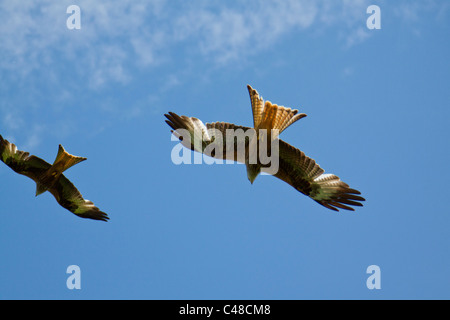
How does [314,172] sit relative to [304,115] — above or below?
below

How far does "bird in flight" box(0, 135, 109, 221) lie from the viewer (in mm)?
12945

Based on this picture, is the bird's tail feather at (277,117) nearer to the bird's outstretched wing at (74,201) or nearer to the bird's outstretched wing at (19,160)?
the bird's outstretched wing at (19,160)

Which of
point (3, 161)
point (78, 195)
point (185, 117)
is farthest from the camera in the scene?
point (78, 195)

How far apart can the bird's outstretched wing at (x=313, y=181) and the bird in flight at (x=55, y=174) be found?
13.8 feet

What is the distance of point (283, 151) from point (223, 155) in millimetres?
1147

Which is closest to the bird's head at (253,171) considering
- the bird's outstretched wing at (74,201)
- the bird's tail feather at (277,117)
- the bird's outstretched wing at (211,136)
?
the bird's outstretched wing at (211,136)

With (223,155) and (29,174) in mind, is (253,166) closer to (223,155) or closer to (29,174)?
(223,155)

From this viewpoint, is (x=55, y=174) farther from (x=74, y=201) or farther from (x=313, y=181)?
(x=313, y=181)

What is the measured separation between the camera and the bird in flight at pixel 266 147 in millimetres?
10922

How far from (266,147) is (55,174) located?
4968 millimetres

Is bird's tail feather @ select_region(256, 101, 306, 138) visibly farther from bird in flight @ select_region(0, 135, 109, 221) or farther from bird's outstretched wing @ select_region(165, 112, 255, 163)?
bird in flight @ select_region(0, 135, 109, 221)

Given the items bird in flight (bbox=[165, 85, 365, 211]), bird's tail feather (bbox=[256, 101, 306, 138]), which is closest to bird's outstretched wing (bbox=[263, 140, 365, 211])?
bird in flight (bbox=[165, 85, 365, 211])

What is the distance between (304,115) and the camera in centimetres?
1100

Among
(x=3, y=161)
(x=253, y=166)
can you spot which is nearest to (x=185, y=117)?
(x=253, y=166)
